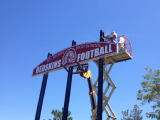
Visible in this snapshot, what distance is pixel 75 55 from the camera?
15.1 meters

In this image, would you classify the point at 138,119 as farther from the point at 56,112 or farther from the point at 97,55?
the point at 97,55

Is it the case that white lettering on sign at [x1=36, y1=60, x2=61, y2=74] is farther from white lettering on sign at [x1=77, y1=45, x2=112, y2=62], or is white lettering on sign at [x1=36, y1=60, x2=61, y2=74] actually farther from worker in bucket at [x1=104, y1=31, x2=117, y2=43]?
worker in bucket at [x1=104, y1=31, x2=117, y2=43]

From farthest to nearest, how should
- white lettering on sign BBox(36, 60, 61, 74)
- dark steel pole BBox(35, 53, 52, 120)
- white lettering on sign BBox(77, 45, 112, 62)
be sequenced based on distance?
white lettering on sign BBox(36, 60, 61, 74), dark steel pole BBox(35, 53, 52, 120), white lettering on sign BBox(77, 45, 112, 62)

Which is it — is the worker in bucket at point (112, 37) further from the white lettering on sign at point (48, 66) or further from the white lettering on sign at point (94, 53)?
the white lettering on sign at point (48, 66)

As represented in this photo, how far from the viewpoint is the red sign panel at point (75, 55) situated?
43.4 feet

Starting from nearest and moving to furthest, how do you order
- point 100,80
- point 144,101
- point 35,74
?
point 100,80
point 144,101
point 35,74

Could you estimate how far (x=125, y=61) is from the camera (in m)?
13.8

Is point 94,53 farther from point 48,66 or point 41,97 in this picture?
point 41,97

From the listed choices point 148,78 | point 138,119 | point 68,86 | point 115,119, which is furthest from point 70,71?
point 138,119

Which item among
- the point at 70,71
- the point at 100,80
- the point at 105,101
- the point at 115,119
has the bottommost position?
the point at 115,119

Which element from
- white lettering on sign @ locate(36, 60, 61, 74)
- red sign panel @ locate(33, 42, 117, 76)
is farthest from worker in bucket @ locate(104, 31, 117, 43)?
white lettering on sign @ locate(36, 60, 61, 74)

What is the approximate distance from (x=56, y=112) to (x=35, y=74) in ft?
108

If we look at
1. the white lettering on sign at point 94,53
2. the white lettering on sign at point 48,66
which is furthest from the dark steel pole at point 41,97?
the white lettering on sign at point 94,53

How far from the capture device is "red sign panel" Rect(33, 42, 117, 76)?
1324cm
